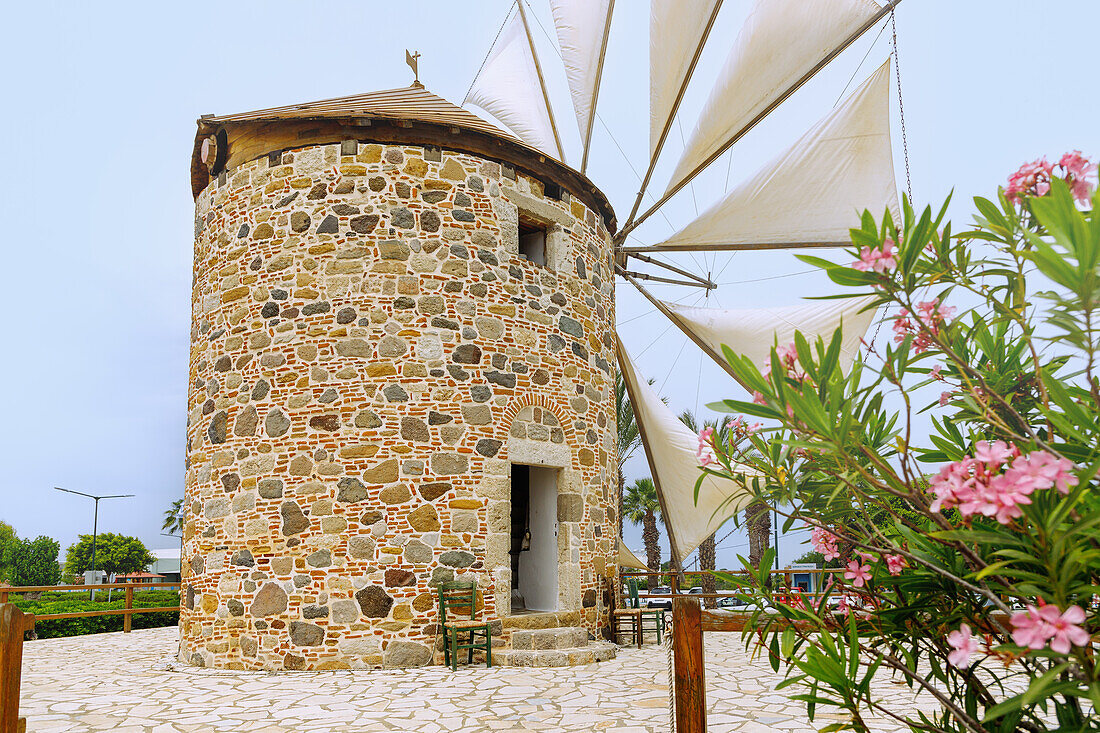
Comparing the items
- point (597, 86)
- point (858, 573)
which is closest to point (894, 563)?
point (858, 573)

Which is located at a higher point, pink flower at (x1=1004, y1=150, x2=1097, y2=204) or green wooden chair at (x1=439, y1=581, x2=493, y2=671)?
pink flower at (x1=1004, y1=150, x2=1097, y2=204)

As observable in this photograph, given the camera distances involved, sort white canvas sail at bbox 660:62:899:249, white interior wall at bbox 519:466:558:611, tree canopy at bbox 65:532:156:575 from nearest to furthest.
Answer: white interior wall at bbox 519:466:558:611
white canvas sail at bbox 660:62:899:249
tree canopy at bbox 65:532:156:575

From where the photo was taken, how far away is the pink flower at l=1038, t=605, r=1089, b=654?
5.28 feet

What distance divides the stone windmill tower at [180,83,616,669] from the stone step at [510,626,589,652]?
69mm

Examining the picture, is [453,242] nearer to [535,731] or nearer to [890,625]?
[535,731]

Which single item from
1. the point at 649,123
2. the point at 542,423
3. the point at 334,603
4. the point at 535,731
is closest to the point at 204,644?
the point at 334,603

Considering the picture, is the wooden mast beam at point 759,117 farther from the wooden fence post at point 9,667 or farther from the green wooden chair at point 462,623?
the wooden fence post at point 9,667

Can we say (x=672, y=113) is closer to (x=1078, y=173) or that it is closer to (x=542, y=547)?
(x=542, y=547)

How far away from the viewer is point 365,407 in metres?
7.92

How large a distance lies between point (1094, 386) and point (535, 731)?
3.90 m

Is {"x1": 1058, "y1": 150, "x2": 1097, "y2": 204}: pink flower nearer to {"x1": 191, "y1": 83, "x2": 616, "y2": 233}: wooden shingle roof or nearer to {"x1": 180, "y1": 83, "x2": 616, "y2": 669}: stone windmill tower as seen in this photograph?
{"x1": 180, "y1": 83, "x2": 616, "y2": 669}: stone windmill tower

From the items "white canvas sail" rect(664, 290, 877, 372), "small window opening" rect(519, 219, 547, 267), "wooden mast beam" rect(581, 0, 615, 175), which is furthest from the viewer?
"wooden mast beam" rect(581, 0, 615, 175)

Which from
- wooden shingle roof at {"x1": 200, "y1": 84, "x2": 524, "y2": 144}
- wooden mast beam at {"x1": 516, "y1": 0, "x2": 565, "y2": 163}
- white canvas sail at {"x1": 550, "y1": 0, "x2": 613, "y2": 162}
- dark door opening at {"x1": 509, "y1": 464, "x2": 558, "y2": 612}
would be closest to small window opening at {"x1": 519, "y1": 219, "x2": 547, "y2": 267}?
wooden shingle roof at {"x1": 200, "y1": 84, "x2": 524, "y2": 144}

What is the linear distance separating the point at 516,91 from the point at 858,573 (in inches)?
574
